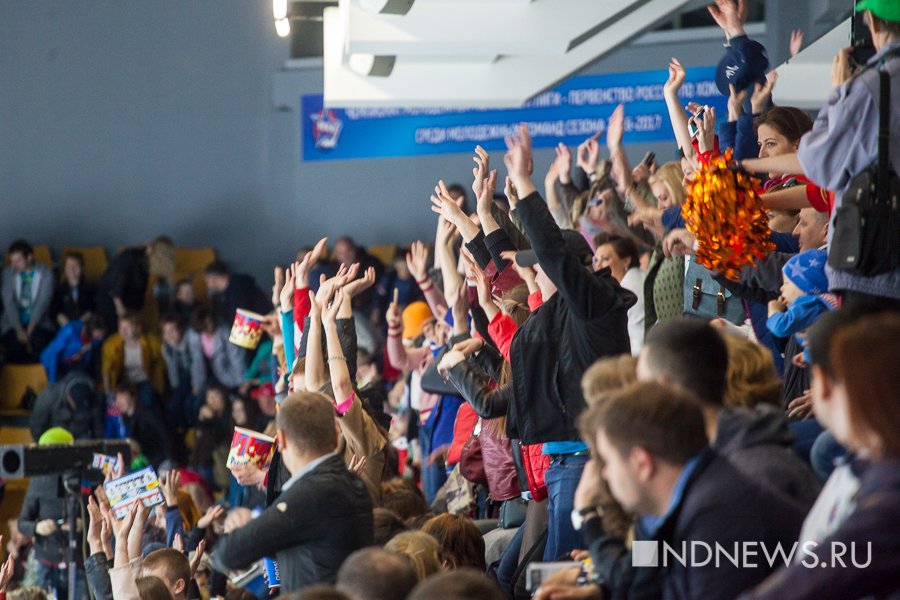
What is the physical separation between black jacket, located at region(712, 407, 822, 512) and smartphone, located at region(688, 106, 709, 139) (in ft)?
5.94

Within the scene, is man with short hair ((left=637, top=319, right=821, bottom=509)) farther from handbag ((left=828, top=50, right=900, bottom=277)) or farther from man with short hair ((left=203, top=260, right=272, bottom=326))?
man with short hair ((left=203, top=260, right=272, bottom=326))

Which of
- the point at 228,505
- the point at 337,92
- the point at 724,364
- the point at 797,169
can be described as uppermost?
the point at 337,92

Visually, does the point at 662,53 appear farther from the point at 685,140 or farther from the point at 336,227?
the point at 685,140

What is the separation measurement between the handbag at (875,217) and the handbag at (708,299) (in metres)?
1.40

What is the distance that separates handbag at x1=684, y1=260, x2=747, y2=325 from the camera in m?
4.42

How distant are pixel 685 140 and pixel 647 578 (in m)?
2.52

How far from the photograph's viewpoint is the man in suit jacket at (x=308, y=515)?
10.6 feet

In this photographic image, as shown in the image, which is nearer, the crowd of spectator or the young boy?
the crowd of spectator

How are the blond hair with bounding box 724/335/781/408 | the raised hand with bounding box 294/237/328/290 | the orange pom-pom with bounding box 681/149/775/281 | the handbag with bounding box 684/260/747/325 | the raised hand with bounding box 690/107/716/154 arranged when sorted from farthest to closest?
the raised hand with bounding box 294/237/328/290
the handbag with bounding box 684/260/747/325
the raised hand with bounding box 690/107/716/154
the orange pom-pom with bounding box 681/149/775/281
the blond hair with bounding box 724/335/781/408

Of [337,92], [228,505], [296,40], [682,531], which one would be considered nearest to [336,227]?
[296,40]

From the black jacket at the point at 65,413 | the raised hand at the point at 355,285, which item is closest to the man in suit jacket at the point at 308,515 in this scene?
the raised hand at the point at 355,285

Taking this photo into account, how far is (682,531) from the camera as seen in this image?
2.41 metres

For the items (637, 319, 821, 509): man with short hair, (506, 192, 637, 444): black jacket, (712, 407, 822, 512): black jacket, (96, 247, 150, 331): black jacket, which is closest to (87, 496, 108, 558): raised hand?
(506, 192, 637, 444): black jacket

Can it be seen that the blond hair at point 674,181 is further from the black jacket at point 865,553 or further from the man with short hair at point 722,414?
the black jacket at point 865,553
